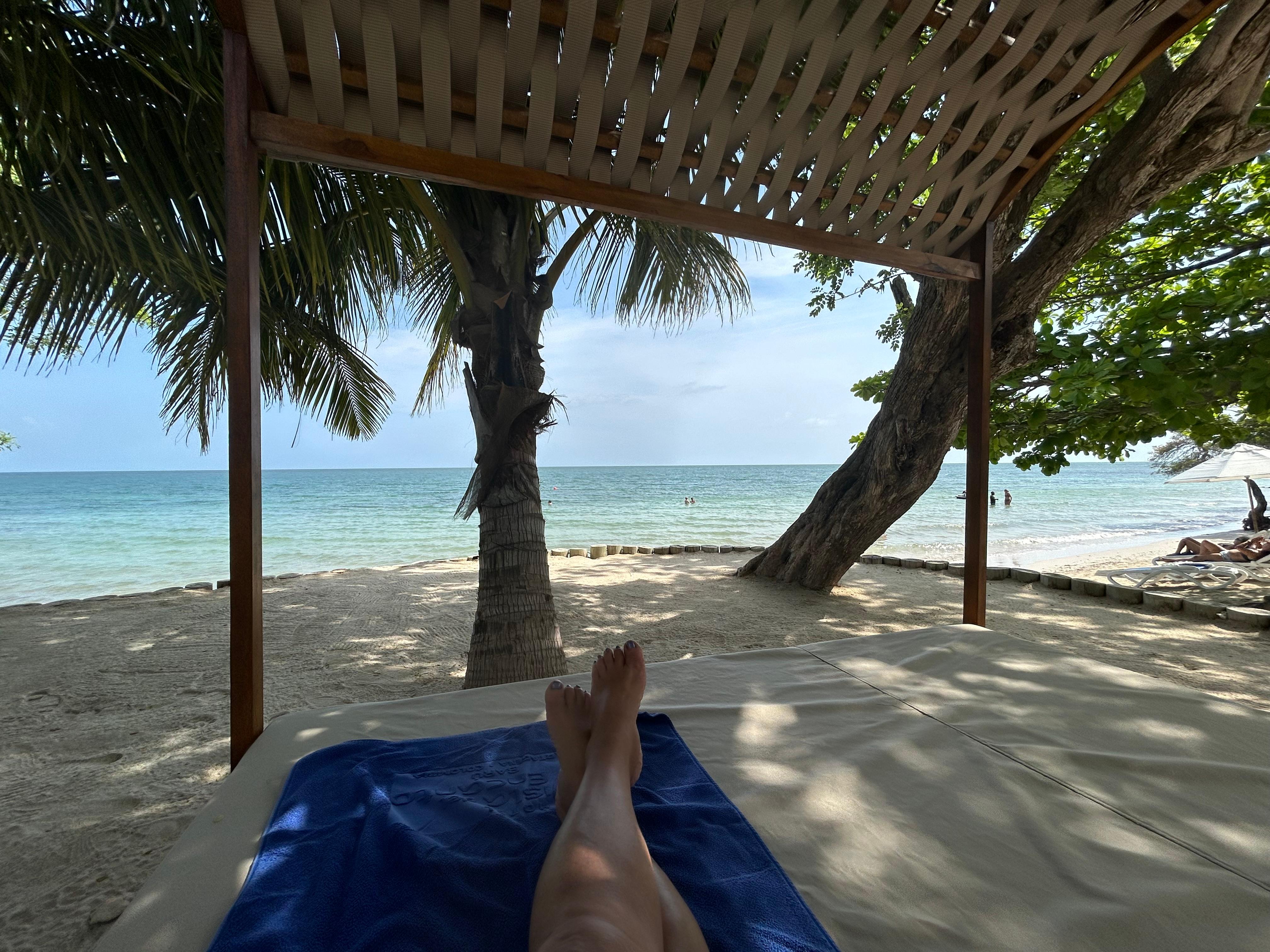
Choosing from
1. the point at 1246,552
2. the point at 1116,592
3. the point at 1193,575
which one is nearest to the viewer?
the point at 1116,592

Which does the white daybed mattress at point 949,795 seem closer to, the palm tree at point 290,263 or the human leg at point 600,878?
the human leg at point 600,878

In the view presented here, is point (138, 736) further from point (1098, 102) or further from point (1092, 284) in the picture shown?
point (1092, 284)

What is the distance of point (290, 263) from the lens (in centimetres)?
303

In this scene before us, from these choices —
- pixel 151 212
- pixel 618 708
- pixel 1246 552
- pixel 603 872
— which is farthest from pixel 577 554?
pixel 1246 552

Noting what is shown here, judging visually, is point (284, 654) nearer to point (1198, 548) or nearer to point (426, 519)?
point (1198, 548)

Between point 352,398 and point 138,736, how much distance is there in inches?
94.7

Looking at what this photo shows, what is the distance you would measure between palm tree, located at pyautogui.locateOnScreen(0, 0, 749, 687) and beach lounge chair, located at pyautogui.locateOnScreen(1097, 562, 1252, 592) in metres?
3.96

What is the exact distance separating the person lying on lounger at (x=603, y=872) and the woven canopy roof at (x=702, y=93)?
1.32 meters

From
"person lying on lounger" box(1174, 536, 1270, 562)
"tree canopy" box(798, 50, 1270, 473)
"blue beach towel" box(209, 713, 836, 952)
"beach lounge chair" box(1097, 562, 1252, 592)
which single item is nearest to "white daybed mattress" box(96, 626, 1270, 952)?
"blue beach towel" box(209, 713, 836, 952)

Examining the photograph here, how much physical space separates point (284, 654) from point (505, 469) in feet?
5.45

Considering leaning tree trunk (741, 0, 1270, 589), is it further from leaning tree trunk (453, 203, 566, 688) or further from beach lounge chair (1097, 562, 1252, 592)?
leaning tree trunk (453, 203, 566, 688)

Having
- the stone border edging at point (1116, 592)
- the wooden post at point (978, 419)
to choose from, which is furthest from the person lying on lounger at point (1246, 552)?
the wooden post at point (978, 419)

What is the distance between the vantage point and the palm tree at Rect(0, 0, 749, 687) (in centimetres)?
179

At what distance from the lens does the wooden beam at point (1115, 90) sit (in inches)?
59.0
